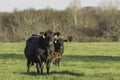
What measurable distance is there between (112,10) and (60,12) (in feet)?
54.0

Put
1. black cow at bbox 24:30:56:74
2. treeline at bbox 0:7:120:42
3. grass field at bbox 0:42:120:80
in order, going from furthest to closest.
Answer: treeline at bbox 0:7:120:42 < black cow at bbox 24:30:56:74 < grass field at bbox 0:42:120:80

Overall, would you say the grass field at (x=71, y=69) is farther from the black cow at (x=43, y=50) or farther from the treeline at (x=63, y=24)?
the treeline at (x=63, y=24)

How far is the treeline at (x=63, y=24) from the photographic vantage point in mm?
80625

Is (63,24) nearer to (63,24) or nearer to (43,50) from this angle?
(63,24)

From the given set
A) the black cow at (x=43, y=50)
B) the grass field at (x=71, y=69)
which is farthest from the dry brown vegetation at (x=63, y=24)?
the black cow at (x=43, y=50)

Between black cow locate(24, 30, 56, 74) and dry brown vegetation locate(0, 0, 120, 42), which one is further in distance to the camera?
dry brown vegetation locate(0, 0, 120, 42)

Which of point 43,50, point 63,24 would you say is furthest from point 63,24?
point 43,50

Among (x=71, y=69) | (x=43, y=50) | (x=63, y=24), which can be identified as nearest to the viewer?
(x=43, y=50)

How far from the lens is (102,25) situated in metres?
89.6

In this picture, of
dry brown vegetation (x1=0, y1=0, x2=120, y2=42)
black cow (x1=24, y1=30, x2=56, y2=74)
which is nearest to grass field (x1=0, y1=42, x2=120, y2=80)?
black cow (x1=24, y1=30, x2=56, y2=74)

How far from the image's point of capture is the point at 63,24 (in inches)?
3383

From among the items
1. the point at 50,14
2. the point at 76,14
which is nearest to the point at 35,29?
the point at 50,14

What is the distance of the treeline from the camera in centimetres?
8062

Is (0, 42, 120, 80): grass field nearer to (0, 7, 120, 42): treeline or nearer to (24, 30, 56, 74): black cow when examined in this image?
(24, 30, 56, 74): black cow
